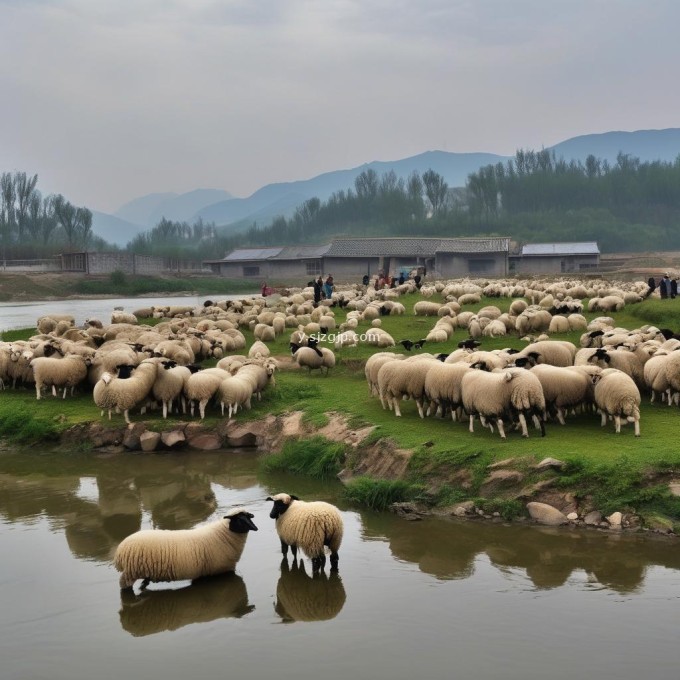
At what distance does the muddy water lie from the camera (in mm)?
6625

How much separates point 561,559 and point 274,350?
13.4 meters

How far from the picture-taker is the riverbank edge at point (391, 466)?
9.68 meters

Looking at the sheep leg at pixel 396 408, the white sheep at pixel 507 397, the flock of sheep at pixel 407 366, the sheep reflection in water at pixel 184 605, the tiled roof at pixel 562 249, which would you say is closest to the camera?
the sheep reflection in water at pixel 184 605

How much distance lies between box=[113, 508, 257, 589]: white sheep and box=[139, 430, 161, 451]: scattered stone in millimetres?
6130

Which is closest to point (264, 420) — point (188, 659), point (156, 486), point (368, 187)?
point (156, 486)

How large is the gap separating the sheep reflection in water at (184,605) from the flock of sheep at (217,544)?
129 millimetres

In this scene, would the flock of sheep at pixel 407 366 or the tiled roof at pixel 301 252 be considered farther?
the tiled roof at pixel 301 252

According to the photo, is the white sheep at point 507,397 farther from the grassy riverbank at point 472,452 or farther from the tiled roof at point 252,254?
the tiled roof at point 252,254

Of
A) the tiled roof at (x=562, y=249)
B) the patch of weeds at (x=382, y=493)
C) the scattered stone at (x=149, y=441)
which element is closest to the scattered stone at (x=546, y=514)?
the patch of weeds at (x=382, y=493)

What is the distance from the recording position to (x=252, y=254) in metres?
80.2

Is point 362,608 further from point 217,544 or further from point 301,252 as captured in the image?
point 301,252

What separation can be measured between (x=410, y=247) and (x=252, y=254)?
713 inches

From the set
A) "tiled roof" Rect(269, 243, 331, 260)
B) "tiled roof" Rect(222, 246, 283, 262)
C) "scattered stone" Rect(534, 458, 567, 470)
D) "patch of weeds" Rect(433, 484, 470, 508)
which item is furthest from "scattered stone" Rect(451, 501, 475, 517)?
"tiled roof" Rect(222, 246, 283, 262)

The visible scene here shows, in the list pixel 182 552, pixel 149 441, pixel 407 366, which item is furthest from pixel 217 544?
pixel 149 441
